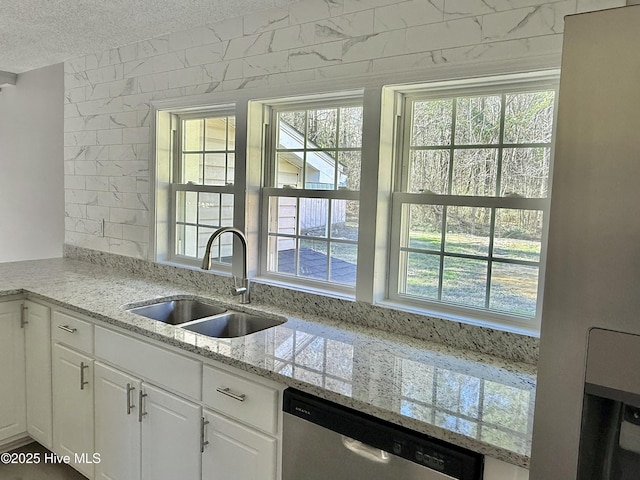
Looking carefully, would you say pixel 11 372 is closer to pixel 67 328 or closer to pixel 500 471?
pixel 67 328

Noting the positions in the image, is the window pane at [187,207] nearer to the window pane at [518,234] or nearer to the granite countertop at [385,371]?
the granite countertop at [385,371]

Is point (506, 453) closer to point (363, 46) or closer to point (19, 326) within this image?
point (363, 46)

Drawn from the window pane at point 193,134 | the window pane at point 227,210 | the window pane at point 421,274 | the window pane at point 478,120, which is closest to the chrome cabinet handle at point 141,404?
the window pane at point 227,210

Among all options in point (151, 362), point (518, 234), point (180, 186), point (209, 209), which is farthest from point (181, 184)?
point (518, 234)

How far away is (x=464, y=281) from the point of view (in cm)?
198

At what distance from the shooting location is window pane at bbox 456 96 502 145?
73.7 inches

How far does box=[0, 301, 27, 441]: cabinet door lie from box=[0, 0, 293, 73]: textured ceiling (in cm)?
159

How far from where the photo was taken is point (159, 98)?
2.93 m

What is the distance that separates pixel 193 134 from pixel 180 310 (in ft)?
3.73

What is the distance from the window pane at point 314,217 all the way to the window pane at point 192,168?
850mm

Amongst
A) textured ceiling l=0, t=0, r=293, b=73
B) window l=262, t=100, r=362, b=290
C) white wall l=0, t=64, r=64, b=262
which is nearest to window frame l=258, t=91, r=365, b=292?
window l=262, t=100, r=362, b=290

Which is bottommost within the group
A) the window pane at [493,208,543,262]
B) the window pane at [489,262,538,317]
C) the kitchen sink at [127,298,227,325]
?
the kitchen sink at [127,298,227,325]

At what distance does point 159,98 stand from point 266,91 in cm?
88

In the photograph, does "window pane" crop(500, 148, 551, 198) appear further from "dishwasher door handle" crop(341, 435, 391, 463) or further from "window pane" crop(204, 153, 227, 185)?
"window pane" crop(204, 153, 227, 185)
